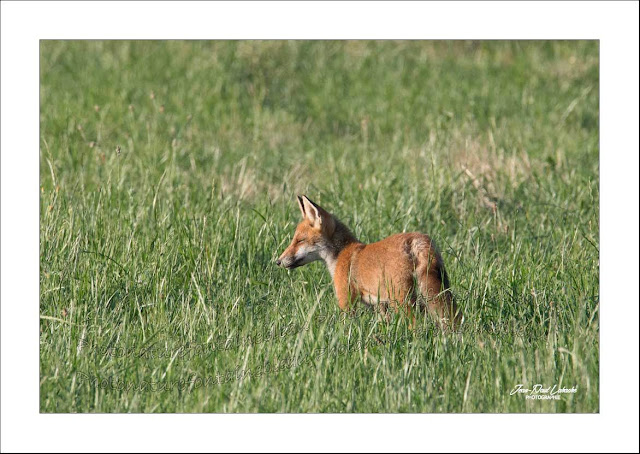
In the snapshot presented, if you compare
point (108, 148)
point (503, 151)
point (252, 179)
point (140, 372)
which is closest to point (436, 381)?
point (140, 372)

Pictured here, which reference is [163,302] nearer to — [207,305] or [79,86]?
[207,305]

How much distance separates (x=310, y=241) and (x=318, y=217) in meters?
0.20

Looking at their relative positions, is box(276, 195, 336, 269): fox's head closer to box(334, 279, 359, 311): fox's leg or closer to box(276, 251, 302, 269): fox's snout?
box(276, 251, 302, 269): fox's snout

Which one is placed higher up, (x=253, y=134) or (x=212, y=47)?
(x=212, y=47)

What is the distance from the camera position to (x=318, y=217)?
20.3 ft

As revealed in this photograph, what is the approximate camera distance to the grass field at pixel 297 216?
5094 millimetres

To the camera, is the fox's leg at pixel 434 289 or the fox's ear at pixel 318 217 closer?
the fox's leg at pixel 434 289

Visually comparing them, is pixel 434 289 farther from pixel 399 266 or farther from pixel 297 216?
pixel 297 216

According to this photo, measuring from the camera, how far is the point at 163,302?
5.93 m

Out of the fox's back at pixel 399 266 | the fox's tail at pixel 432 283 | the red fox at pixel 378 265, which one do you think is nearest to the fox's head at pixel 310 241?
the red fox at pixel 378 265

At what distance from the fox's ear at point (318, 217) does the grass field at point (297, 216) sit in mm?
482

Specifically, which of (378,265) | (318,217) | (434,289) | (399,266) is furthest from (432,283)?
(318,217)

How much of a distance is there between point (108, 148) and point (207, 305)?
385 cm

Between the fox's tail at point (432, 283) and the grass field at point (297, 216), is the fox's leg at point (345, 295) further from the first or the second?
the fox's tail at point (432, 283)
